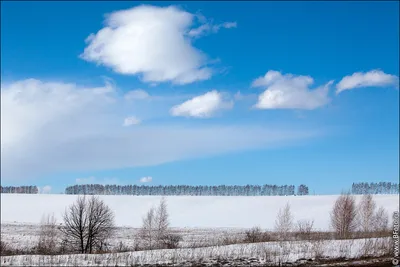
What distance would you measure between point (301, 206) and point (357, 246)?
11312cm

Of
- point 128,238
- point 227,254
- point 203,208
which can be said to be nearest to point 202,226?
point 203,208

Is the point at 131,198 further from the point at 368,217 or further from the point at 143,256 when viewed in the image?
the point at 143,256

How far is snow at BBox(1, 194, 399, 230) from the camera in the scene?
4815 inches

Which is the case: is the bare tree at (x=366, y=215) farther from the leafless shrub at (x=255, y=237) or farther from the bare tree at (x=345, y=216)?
the leafless shrub at (x=255, y=237)

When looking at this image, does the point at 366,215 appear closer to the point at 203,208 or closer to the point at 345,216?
the point at 345,216

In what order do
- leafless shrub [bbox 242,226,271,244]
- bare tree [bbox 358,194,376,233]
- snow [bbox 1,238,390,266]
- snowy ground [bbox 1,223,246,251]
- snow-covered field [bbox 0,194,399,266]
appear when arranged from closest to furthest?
snow [bbox 1,238,390,266] → snow-covered field [bbox 0,194,399,266] → leafless shrub [bbox 242,226,271,244] → snowy ground [bbox 1,223,246,251] → bare tree [bbox 358,194,376,233]

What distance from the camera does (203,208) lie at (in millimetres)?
147250

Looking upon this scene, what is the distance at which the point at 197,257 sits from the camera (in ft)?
91.0

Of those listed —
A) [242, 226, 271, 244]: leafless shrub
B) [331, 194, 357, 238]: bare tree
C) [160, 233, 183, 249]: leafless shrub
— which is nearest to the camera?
[242, 226, 271, 244]: leafless shrub

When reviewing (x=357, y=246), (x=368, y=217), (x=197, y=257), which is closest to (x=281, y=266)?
(x=197, y=257)

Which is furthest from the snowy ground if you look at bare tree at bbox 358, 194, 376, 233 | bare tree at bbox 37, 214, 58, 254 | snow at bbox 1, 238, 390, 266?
bare tree at bbox 358, 194, 376, 233

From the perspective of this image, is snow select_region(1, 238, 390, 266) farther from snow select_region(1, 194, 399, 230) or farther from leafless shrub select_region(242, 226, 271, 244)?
snow select_region(1, 194, 399, 230)

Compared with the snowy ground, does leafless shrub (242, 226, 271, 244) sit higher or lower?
higher

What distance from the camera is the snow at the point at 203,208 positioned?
122312mm
